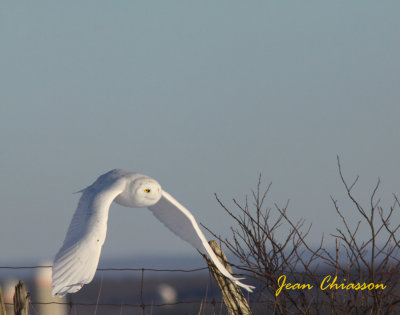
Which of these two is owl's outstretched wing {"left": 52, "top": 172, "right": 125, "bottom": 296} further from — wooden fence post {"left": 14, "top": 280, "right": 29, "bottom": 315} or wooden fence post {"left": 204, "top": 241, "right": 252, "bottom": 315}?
wooden fence post {"left": 204, "top": 241, "right": 252, "bottom": 315}

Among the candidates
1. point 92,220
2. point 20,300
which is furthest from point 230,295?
point 92,220

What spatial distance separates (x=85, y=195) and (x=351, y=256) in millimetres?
2243

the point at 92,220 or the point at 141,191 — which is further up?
the point at 141,191

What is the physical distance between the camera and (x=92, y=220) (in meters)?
4.81

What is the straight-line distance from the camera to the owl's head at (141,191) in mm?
4707

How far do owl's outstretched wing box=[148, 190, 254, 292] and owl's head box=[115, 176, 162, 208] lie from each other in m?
0.33

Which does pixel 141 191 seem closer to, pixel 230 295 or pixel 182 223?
pixel 182 223

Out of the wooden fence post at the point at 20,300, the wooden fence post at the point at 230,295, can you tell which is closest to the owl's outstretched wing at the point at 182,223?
the wooden fence post at the point at 230,295

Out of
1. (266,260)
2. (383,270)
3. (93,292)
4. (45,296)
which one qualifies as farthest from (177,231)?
(93,292)

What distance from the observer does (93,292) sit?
4266 centimetres

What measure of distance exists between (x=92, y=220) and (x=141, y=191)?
1.15 feet

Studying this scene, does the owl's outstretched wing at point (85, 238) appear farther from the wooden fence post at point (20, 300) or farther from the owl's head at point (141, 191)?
the wooden fence post at point (20, 300)

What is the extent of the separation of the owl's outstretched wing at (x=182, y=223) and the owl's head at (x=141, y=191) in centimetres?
33

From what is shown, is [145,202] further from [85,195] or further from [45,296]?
[45,296]
